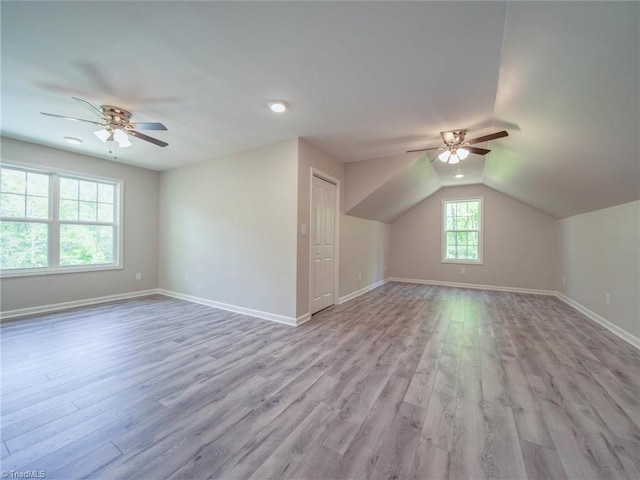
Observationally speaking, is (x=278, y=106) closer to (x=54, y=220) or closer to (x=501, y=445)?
(x=501, y=445)

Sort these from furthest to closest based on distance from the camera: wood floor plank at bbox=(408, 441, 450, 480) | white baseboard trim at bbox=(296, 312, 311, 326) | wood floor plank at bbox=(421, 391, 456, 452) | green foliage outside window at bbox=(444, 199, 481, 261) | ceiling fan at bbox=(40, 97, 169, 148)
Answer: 1. green foliage outside window at bbox=(444, 199, 481, 261)
2. white baseboard trim at bbox=(296, 312, 311, 326)
3. ceiling fan at bbox=(40, 97, 169, 148)
4. wood floor plank at bbox=(421, 391, 456, 452)
5. wood floor plank at bbox=(408, 441, 450, 480)

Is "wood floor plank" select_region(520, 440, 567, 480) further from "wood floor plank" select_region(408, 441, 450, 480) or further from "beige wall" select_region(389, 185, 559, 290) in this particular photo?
"beige wall" select_region(389, 185, 559, 290)

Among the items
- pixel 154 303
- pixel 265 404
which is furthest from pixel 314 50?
pixel 154 303

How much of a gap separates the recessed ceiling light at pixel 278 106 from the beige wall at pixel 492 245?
212 inches

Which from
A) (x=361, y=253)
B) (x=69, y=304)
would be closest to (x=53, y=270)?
(x=69, y=304)

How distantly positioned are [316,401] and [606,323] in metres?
4.19

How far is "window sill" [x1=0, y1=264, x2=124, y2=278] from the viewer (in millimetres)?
3662

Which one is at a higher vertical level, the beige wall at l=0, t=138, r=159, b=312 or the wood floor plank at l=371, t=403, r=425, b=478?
the beige wall at l=0, t=138, r=159, b=312

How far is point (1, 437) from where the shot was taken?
1496 millimetres

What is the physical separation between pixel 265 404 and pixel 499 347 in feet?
8.51

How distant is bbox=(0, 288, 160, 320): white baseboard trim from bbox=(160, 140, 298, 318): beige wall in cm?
45

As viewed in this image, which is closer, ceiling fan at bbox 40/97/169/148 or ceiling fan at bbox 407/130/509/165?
ceiling fan at bbox 40/97/169/148

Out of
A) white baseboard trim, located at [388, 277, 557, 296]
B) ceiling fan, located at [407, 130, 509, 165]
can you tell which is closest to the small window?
white baseboard trim, located at [388, 277, 557, 296]

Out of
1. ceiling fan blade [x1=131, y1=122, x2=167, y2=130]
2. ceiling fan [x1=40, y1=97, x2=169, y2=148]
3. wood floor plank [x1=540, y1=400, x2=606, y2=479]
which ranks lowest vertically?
wood floor plank [x1=540, y1=400, x2=606, y2=479]
